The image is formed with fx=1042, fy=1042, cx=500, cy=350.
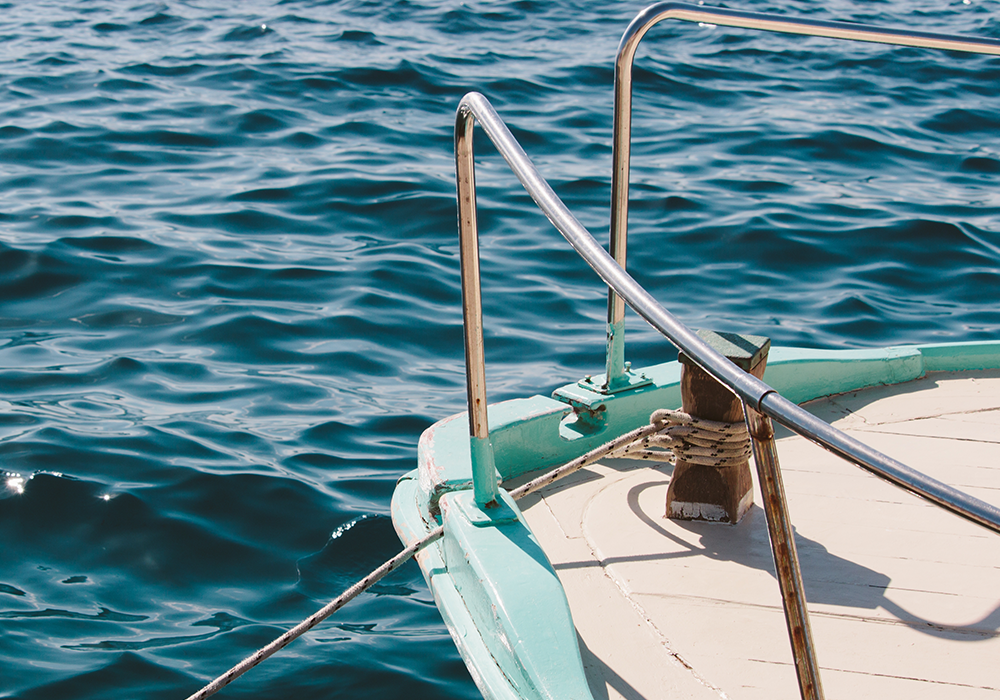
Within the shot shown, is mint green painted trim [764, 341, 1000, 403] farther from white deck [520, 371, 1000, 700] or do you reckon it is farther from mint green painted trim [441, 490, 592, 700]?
mint green painted trim [441, 490, 592, 700]

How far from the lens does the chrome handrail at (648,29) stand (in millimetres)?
2232

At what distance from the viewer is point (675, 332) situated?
3.90 ft

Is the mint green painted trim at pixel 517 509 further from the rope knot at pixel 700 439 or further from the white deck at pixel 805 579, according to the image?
the rope knot at pixel 700 439

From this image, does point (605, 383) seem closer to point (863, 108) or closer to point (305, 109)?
point (305, 109)

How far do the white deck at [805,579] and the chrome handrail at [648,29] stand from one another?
1.64 feet

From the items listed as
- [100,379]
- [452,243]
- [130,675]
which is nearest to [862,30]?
[130,675]

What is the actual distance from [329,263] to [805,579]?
3402 mm

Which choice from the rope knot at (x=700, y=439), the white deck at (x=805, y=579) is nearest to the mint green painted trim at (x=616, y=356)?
the white deck at (x=805, y=579)

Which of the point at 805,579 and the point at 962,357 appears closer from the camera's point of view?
the point at 805,579

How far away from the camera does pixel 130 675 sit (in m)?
2.36

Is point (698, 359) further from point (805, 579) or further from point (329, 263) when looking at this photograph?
point (329, 263)

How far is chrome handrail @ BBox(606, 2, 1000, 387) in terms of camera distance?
223cm

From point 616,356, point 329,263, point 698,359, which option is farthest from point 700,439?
point 329,263

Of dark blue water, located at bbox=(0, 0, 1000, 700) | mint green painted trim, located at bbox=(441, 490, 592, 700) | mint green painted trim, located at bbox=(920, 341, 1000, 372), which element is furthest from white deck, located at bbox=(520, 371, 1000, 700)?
dark blue water, located at bbox=(0, 0, 1000, 700)
